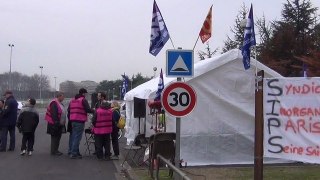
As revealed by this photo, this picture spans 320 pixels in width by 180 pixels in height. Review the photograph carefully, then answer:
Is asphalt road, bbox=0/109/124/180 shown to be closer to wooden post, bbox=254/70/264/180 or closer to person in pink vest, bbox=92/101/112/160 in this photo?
person in pink vest, bbox=92/101/112/160

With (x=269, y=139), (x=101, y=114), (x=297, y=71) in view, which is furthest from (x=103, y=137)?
(x=297, y=71)

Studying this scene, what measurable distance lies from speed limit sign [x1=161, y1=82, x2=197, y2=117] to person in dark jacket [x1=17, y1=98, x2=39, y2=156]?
7.91 meters

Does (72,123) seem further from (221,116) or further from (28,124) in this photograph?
(221,116)

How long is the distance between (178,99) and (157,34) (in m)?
2.63

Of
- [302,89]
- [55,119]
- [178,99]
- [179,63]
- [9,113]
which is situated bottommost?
[55,119]

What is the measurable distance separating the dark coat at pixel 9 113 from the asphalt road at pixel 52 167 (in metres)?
0.99

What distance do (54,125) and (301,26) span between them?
3495 centimetres

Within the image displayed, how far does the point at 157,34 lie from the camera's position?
11.0 metres

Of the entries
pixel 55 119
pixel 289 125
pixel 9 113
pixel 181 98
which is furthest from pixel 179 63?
pixel 9 113

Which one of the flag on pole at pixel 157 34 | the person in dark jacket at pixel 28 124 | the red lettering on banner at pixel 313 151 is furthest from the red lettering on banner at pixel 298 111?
the person in dark jacket at pixel 28 124

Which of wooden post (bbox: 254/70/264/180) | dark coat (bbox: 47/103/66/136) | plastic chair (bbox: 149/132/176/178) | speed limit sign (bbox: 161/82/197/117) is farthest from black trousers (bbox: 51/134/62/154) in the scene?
wooden post (bbox: 254/70/264/180)

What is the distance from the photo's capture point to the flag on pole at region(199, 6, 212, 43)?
35.8 ft

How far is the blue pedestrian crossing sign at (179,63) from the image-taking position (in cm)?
904

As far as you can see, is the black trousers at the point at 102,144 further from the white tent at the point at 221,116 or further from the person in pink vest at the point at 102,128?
the white tent at the point at 221,116
